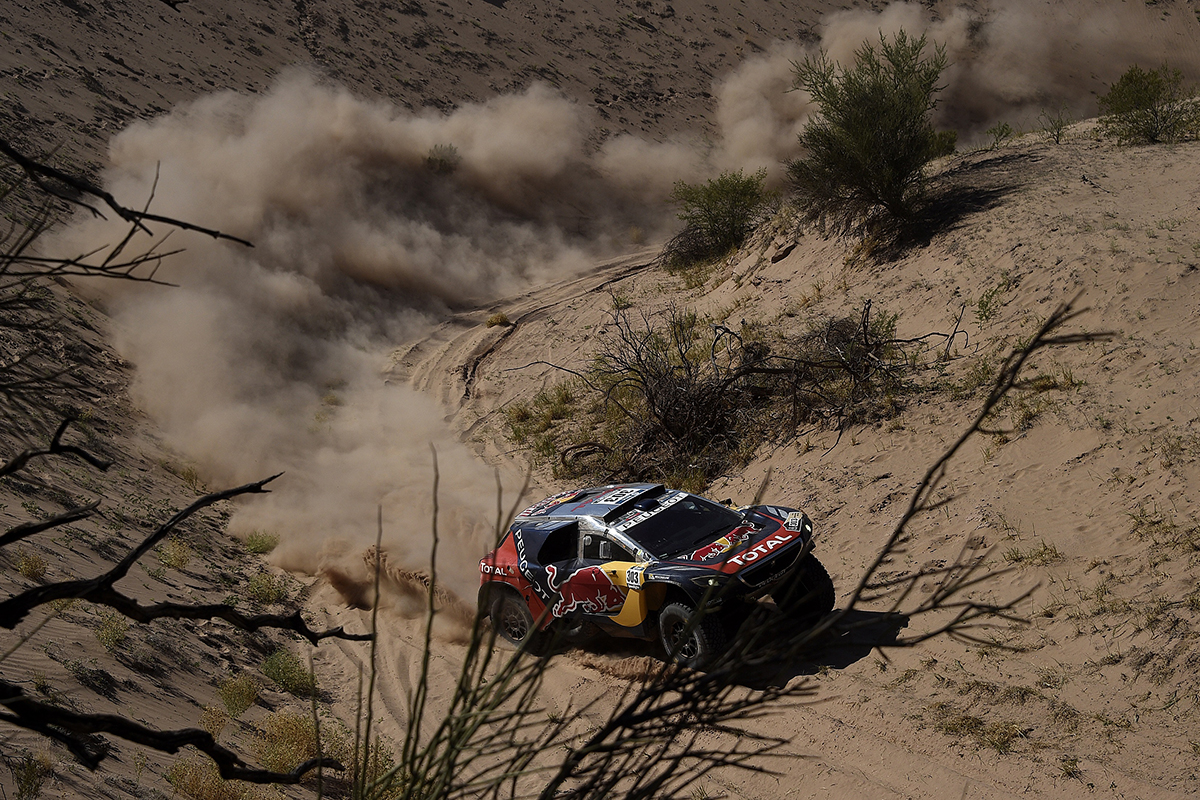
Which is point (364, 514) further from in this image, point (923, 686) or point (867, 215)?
point (867, 215)

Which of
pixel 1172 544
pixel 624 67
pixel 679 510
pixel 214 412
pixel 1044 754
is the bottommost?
pixel 1044 754

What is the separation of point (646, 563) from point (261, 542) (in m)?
7.62

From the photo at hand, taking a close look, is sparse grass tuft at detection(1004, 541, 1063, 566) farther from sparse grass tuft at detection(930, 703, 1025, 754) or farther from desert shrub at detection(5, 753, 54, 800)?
desert shrub at detection(5, 753, 54, 800)

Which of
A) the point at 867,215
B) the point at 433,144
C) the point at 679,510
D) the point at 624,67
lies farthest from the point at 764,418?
the point at 624,67

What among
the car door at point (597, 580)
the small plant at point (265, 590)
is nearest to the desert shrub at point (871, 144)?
the car door at point (597, 580)

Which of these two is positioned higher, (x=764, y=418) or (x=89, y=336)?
(x=89, y=336)

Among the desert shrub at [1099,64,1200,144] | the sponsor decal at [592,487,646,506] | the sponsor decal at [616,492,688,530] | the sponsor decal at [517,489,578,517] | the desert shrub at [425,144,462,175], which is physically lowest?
the sponsor decal at [616,492,688,530]

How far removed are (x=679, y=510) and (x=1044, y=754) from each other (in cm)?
393

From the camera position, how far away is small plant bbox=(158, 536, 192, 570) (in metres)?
11.5

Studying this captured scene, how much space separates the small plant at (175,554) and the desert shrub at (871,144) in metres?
13.5

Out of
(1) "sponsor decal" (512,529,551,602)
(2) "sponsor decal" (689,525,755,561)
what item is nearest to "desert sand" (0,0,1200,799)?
(1) "sponsor decal" (512,529,551,602)

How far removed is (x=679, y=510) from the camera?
9219 mm

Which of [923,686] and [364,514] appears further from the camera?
[364,514]

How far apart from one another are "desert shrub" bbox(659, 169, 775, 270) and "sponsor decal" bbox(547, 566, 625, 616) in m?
16.6
